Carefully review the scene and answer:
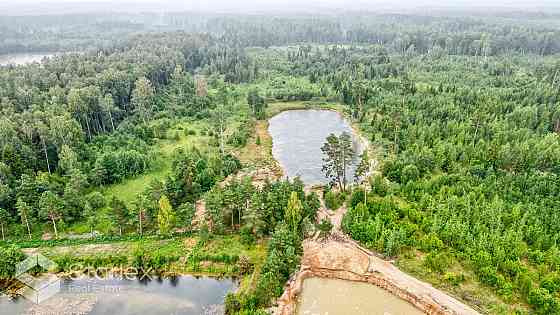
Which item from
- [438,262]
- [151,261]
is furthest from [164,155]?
[438,262]

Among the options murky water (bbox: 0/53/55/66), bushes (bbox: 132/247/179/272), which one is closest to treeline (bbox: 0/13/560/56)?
murky water (bbox: 0/53/55/66)

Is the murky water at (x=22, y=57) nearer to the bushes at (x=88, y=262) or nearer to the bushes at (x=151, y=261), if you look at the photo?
the bushes at (x=88, y=262)

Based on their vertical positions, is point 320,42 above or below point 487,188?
above

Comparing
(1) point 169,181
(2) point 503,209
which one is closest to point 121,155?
(1) point 169,181

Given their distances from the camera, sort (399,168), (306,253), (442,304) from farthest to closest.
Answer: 1. (399,168)
2. (306,253)
3. (442,304)

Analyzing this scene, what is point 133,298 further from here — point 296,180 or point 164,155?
point 164,155

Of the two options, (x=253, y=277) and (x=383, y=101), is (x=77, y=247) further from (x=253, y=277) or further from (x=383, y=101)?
(x=383, y=101)
